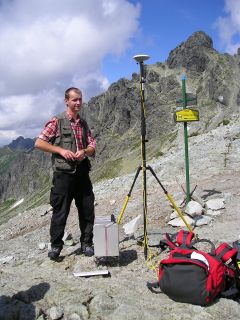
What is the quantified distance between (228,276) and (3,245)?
10094 millimetres

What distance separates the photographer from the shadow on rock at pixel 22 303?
5914mm

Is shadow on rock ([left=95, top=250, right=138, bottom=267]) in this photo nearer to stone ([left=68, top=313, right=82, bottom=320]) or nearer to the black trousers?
the black trousers

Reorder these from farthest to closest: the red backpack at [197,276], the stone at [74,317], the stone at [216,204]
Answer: the stone at [216,204] → the red backpack at [197,276] → the stone at [74,317]

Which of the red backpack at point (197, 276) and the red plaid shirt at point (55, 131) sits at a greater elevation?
the red plaid shirt at point (55, 131)

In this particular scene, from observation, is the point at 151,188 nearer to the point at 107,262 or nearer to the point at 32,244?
the point at 32,244

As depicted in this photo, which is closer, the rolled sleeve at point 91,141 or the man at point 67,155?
the man at point 67,155

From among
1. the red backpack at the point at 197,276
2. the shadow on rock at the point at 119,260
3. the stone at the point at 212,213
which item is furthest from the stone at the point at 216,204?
the red backpack at the point at 197,276

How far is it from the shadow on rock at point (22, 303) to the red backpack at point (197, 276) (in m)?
2.03

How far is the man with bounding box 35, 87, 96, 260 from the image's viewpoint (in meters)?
8.17

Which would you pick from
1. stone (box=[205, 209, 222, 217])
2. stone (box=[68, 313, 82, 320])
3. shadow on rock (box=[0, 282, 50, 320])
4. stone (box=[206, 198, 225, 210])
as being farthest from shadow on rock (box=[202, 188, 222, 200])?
stone (box=[68, 313, 82, 320])

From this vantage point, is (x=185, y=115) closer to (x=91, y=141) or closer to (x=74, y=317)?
(x=91, y=141)

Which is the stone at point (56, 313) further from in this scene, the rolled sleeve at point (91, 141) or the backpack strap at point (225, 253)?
the rolled sleeve at point (91, 141)

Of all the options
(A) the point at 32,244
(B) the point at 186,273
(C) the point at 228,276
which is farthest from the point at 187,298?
(A) the point at 32,244

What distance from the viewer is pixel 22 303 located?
20.6 feet
